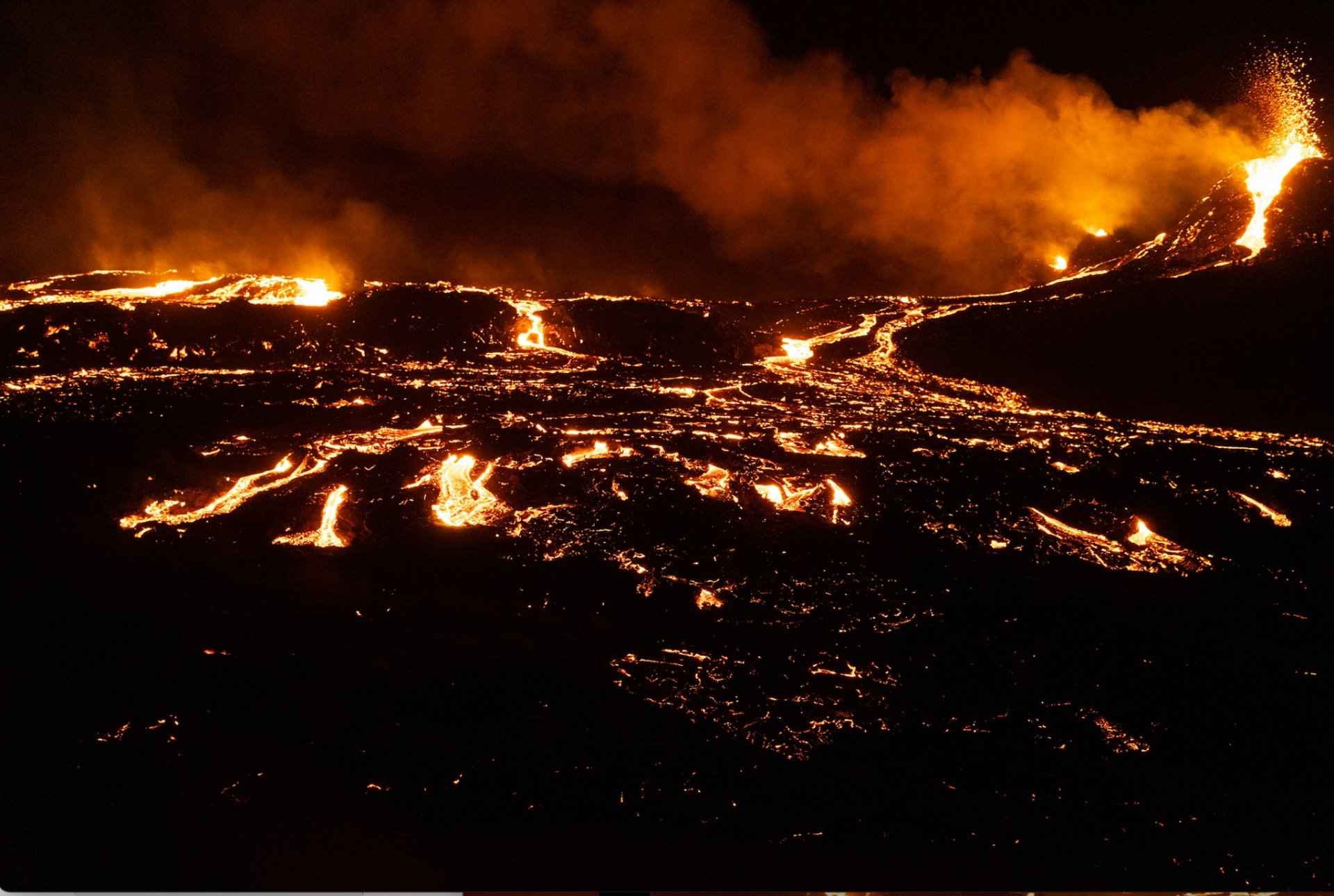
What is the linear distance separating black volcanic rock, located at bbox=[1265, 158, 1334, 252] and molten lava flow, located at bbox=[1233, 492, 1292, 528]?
3462 millimetres

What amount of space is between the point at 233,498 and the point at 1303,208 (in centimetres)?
767

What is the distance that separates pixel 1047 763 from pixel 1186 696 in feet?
1.85

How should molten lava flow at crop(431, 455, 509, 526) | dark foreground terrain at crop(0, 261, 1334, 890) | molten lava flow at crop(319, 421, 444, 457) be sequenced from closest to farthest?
dark foreground terrain at crop(0, 261, 1334, 890) → molten lava flow at crop(431, 455, 509, 526) → molten lava flow at crop(319, 421, 444, 457)

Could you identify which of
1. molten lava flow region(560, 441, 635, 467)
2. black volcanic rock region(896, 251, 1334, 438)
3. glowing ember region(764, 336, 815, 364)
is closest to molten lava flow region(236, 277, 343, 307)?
molten lava flow region(560, 441, 635, 467)

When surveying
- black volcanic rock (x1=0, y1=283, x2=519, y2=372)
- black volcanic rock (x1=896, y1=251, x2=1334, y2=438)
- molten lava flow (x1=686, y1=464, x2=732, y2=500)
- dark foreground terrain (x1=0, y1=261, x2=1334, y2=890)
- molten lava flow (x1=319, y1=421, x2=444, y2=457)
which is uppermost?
black volcanic rock (x1=0, y1=283, x2=519, y2=372)

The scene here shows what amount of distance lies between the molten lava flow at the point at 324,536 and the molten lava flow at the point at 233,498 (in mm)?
291

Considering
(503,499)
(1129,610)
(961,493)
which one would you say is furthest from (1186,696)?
(503,499)

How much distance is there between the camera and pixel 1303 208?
5.78 meters

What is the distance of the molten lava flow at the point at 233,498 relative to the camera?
2.47 meters

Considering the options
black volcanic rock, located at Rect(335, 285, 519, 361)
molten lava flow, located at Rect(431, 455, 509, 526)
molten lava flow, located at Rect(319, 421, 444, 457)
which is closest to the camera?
molten lava flow, located at Rect(431, 455, 509, 526)

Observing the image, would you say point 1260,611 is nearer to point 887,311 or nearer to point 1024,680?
point 1024,680

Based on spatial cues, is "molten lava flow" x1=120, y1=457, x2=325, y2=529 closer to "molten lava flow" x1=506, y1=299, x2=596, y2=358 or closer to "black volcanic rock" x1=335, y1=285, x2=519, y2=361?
"black volcanic rock" x1=335, y1=285, x2=519, y2=361

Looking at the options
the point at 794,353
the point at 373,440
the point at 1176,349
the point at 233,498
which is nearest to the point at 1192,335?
the point at 1176,349

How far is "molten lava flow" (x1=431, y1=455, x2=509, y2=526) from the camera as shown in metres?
2.66
